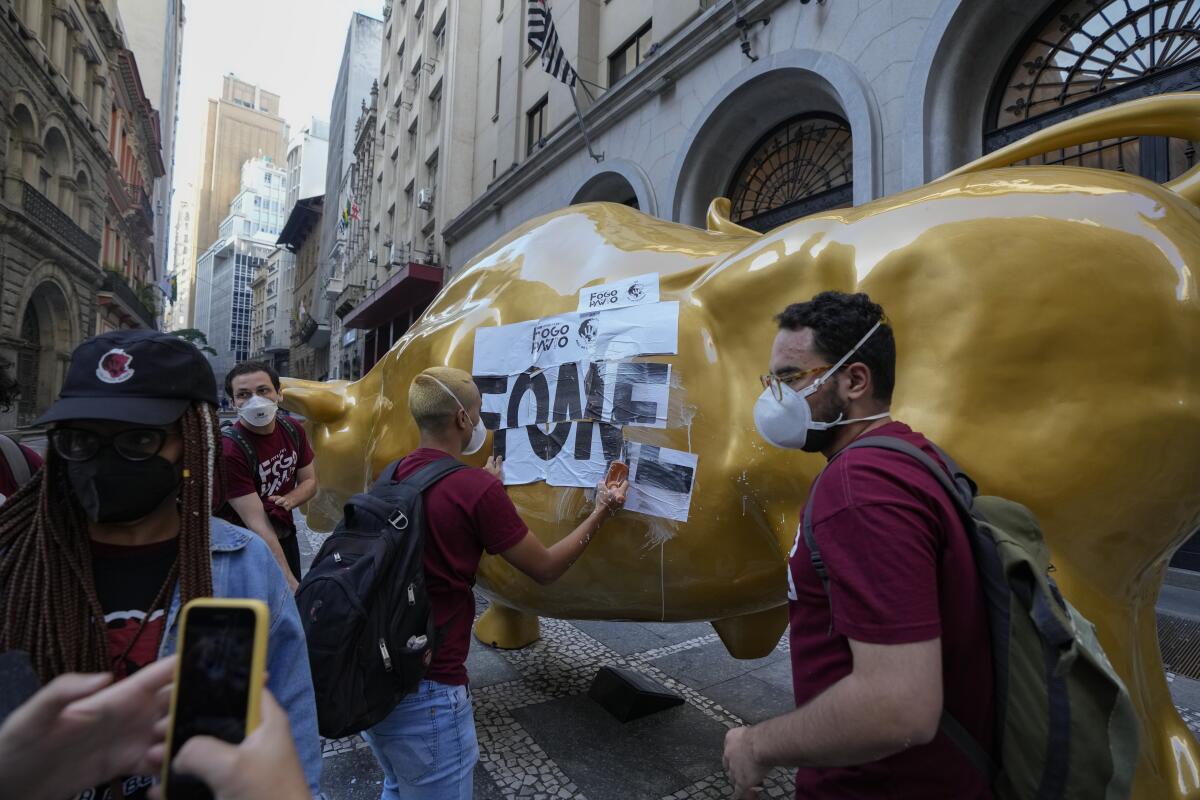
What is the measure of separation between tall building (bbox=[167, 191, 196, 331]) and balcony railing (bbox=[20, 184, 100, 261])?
96389 mm

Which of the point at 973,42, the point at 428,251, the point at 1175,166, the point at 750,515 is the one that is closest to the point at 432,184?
the point at 428,251

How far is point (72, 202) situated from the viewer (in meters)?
24.0

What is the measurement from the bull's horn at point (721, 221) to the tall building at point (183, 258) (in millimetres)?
125904

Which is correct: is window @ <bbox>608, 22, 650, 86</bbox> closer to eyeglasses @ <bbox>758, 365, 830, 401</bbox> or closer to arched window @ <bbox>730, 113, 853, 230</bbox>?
arched window @ <bbox>730, 113, 853, 230</bbox>

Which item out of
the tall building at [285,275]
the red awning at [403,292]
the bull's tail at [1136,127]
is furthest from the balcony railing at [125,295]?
the bull's tail at [1136,127]

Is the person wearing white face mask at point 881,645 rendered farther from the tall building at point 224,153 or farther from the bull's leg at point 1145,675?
the tall building at point 224,153

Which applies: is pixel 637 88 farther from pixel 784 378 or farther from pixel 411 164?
pixel 411 164

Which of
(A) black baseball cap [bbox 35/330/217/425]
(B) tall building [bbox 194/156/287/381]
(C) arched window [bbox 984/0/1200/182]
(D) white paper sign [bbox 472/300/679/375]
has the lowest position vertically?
(A) black baseball cap [bbox 35/330/217/425]

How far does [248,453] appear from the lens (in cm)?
327

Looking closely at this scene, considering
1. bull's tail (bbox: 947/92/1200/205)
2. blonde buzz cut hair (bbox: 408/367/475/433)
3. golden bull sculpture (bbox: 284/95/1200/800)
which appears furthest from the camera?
blonde buzz cut hair (bbox: 408/367/475/433)

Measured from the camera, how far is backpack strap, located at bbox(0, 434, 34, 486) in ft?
7.61

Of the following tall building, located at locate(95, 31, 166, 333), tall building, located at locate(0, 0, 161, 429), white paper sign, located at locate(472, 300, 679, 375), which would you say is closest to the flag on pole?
white paper sign, located at locate(472, 300, 679, 375)

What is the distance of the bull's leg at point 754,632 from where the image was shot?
2889 mm

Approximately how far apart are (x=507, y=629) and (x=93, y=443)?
3.41 metres
